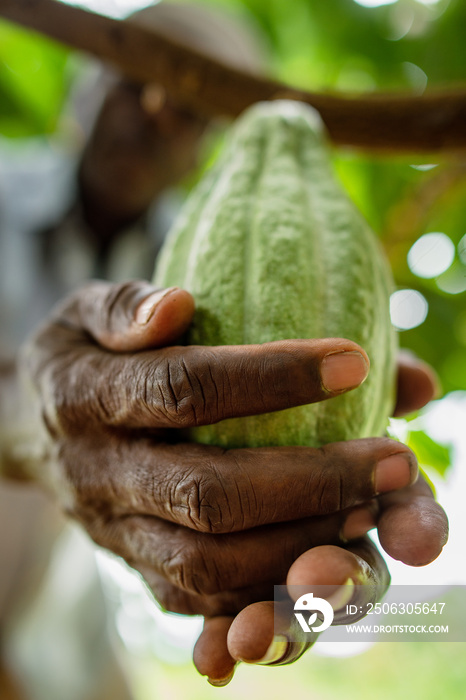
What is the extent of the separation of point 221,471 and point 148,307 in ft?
0.59

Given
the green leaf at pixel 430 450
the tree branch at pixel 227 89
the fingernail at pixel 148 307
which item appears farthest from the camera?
the green leaf at pixel 430 450

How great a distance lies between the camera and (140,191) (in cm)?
177

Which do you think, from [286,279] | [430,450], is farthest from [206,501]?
[430,450]

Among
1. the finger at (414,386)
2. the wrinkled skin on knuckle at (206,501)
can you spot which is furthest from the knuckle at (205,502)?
the finger at (414,386)

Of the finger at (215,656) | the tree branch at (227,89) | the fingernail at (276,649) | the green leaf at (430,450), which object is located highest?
the tree branch at (227,89)

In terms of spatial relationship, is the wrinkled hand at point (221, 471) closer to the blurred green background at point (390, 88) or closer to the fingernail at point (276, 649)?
the fingernail at point (276, 649)

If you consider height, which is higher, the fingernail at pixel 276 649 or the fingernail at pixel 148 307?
the fingernail at pixel 148 307

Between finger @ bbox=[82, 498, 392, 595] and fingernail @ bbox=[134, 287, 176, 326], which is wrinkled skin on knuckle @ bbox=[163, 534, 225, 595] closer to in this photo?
finger @ bbox=[82, 498, 392, 595]

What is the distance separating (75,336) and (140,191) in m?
1.16

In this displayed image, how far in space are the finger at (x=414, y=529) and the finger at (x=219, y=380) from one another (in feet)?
0.45

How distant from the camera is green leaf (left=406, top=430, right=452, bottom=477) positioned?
143cm

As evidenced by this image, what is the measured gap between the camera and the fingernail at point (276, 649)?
458 millimetres

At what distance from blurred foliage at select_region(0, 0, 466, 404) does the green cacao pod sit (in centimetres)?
66

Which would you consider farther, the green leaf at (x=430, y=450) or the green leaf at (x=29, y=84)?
the green leaf at (x=29, y=84)
